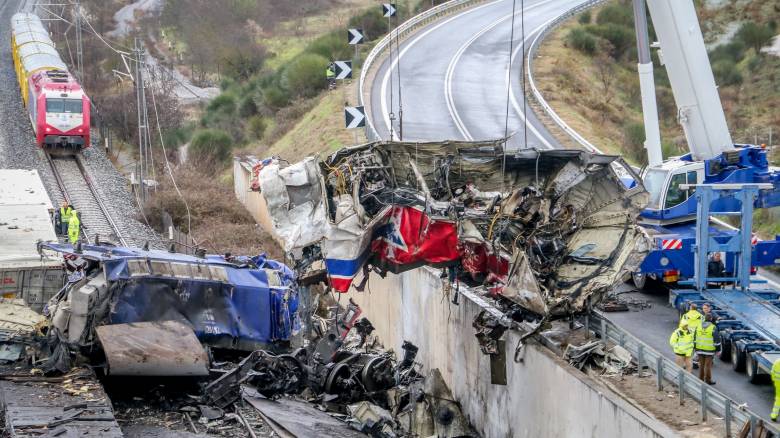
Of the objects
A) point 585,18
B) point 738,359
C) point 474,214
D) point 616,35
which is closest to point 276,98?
point 616,35

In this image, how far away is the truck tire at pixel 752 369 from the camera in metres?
15.6

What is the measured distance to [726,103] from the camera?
4716 centimetres

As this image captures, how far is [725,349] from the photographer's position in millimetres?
16891

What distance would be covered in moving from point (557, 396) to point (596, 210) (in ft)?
11.0

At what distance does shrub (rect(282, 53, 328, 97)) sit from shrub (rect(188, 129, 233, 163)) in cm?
532

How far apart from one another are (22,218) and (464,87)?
24571 mm

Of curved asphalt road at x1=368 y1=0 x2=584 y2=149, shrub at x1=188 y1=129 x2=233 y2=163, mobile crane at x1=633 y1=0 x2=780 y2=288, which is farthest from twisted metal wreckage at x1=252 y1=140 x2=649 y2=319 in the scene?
shrub at x1=188 y1=129 x2=233 y2=163

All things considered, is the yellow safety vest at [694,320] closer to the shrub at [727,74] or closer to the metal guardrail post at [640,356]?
the metal guardrail post at [640,356]

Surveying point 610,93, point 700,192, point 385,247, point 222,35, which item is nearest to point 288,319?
point 385,247

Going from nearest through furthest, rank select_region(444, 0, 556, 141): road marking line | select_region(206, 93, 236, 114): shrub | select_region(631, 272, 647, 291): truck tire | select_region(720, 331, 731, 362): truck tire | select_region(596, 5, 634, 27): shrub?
select_region(720, 331, 731, 362): truck tire
select_region(631, 272, 647, 291): truck tire
select_region(444, 0, 556, 141): road marking line
select_region(206, 93, 236, 114): shrub
select_region(596, 5, 634, 27): shrub

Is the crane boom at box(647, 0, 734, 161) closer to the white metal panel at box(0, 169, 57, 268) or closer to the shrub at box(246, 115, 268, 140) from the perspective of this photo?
the white metal panel at box(0, 169, 57, 268)

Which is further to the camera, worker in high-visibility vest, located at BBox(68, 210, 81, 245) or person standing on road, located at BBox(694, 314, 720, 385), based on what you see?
worker in high-visibility vest, located at BBox(68, 210, 81, 245)

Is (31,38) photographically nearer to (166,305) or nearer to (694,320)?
(166,305)

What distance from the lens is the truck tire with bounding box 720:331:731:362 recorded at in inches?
661
